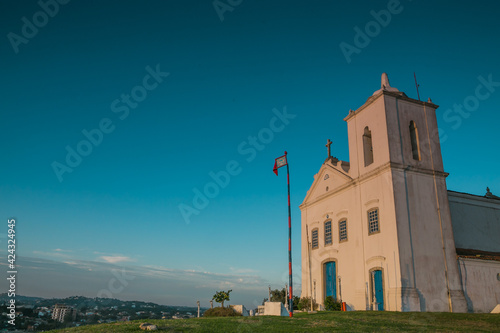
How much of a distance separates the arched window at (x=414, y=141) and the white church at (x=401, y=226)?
60 mm

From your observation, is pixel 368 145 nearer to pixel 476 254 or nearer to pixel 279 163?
pixel 279 163

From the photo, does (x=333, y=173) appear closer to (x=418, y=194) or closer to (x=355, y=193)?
(x=355, y=193)

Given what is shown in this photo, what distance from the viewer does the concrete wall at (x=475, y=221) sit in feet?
86.7

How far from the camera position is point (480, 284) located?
2331 cm

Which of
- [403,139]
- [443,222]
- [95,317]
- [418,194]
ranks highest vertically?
[403,139]

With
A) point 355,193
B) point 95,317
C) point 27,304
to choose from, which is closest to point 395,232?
point 355,193

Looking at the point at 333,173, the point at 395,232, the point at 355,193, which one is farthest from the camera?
the point at 333,173

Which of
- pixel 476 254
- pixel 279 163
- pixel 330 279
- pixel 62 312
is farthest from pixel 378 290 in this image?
pixel 62 312

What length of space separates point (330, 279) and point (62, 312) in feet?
56.9

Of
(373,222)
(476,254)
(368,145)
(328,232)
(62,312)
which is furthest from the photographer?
(328,232)

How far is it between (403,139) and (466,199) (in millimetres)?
7069

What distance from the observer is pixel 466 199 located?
90.3 feet

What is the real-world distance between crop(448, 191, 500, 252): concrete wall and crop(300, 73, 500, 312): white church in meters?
0.07

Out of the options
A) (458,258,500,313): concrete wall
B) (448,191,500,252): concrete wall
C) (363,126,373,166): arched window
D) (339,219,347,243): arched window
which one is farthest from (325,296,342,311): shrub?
(363,126,373,166): arched window
